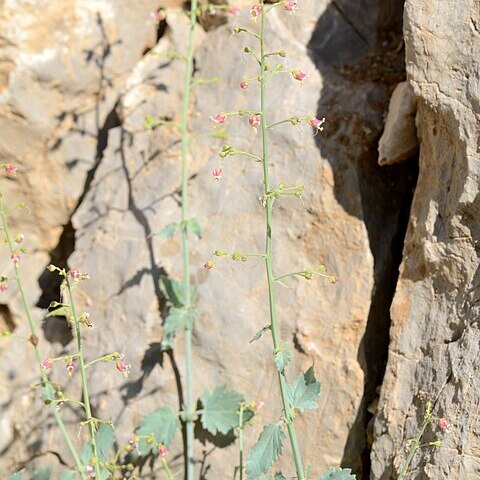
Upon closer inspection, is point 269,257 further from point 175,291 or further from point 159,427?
point 159,427

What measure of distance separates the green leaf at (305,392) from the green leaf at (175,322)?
0.70 metres

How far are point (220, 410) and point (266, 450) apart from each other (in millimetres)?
650

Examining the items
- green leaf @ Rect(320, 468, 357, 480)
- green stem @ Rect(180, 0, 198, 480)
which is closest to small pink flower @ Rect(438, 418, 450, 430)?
green leaf @ Rect(320, 468, 357, 480)

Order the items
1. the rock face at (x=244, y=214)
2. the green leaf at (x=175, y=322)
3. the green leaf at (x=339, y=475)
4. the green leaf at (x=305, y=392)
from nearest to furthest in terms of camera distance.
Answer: the green leaf at (x=339, y=475), the green leaf at (x=305, y=392), the rock face at (x=244, y=214), the green leaf at (x=175, y=322)

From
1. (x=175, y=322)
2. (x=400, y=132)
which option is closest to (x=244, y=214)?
(x=175, y=322)

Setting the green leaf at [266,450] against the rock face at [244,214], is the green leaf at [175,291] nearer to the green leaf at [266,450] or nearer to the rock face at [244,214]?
the rock face at [244,214]

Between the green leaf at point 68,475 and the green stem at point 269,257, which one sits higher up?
the green stem at point 269,257

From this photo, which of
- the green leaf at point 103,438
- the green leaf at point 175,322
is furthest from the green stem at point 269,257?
the green leaf at point 175,322

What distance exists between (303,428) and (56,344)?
1.26m

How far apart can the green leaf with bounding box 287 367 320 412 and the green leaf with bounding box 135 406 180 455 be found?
730 millimetres

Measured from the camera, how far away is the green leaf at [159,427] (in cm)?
348

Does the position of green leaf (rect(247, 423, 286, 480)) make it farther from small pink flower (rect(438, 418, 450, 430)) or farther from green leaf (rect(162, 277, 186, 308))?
green leaf (rect(162, 277, 186, 308))

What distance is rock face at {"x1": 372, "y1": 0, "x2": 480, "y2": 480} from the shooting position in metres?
2.93

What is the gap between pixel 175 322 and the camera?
11.6 feet
